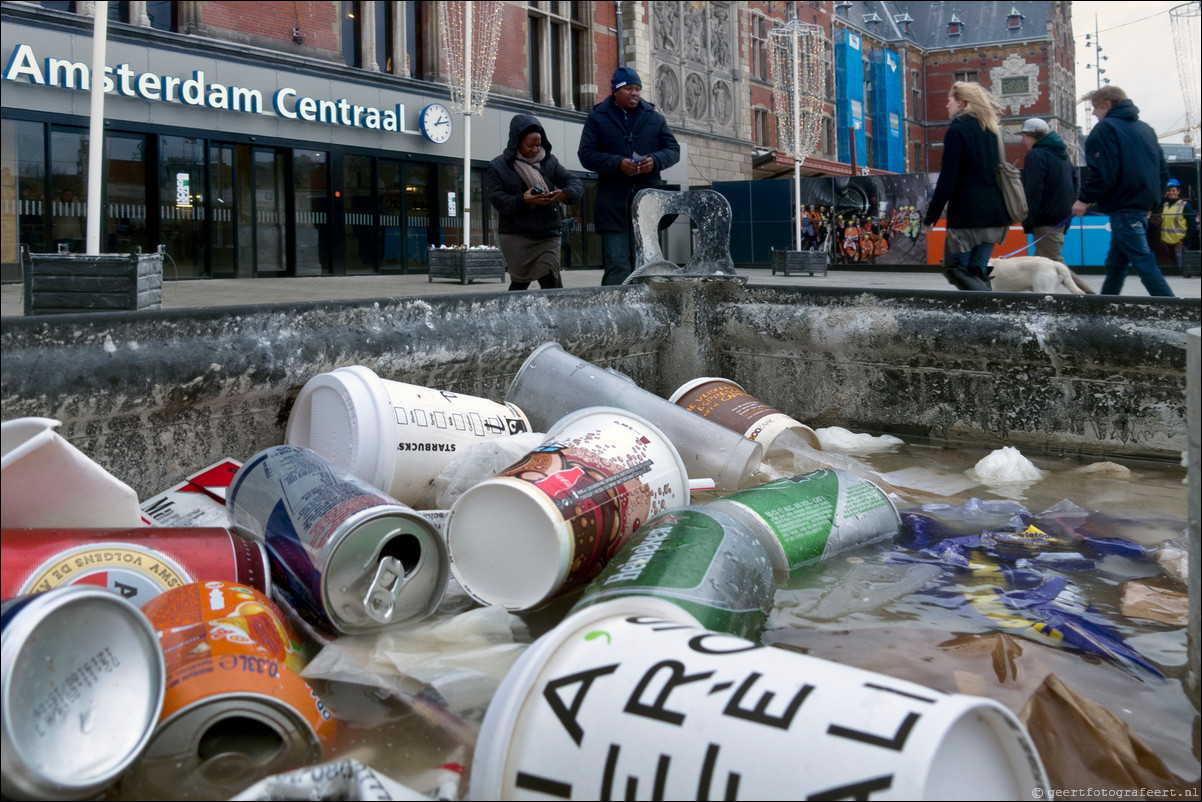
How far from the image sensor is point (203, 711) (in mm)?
1330

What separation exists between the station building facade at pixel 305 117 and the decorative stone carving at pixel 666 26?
49 millimetres

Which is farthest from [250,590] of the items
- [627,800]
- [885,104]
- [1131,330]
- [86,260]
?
[885,104]

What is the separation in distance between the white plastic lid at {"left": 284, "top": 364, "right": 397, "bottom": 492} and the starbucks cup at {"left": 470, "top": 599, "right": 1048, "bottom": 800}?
1290 millimetres

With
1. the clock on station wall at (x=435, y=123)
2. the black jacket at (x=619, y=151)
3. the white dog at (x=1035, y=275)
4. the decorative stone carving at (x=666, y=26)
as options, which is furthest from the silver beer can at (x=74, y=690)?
the decorative stone carving at (x=666, y=26)

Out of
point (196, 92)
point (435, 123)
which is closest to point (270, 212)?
point (196, 92)

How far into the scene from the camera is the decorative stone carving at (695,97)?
2489cm

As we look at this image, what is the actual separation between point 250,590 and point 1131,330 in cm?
286

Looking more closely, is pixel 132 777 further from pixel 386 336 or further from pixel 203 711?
pixel 386 336

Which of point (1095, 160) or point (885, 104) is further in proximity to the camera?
point (885, 104)

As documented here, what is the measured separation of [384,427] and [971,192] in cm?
438

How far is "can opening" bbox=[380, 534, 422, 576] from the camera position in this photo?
1.92 meters

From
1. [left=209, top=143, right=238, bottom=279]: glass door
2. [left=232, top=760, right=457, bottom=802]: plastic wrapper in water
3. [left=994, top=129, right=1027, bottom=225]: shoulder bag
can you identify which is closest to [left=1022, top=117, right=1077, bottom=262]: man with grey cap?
[left=994, top=129, right=1027, bottom=225]: shoulder bag

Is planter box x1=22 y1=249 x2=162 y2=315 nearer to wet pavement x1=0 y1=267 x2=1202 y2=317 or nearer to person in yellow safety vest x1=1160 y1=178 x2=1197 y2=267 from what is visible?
wet pavement x1=0 y1=267 x2=1202 y2=317

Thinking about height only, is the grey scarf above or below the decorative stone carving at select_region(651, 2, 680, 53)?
below
